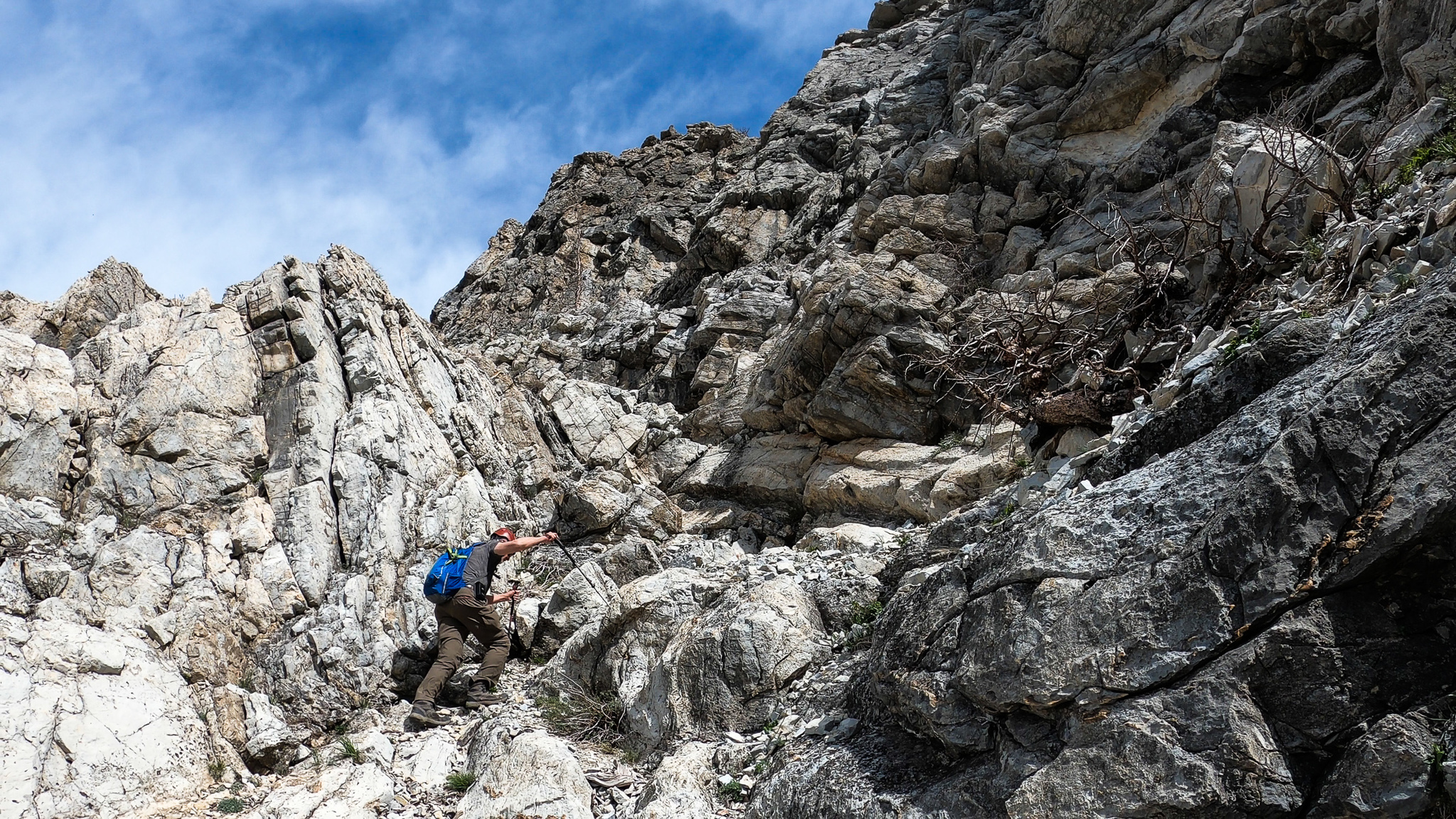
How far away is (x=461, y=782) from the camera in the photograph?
7602 millimetres

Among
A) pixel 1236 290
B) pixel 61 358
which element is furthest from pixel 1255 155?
pixel 61 358

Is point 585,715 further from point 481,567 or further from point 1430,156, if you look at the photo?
point 1430,156

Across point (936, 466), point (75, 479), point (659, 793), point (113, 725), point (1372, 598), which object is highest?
point (75, 479)

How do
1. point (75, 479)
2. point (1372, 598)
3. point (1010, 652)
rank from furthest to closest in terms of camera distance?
point (75, 479) < point (1010, 652) < point (1372, 598)

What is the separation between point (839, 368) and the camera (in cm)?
1420

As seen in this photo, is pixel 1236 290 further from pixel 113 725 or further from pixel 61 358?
pixel 61 358

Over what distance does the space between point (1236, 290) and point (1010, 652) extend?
611 cm

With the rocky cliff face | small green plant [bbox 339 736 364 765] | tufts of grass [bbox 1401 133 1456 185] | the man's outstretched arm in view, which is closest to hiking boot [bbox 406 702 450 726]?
the rocky cliff face

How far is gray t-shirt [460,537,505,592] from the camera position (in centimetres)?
973

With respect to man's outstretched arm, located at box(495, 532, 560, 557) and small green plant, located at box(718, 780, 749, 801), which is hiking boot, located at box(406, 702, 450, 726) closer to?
man's outstretched arm, located at box(495, 532, 560, 557)

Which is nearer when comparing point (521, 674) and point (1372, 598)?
point (1372, 598)

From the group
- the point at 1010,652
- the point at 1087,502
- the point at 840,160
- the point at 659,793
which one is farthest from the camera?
the point at 840,160

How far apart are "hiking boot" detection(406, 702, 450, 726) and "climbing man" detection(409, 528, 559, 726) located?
65mm

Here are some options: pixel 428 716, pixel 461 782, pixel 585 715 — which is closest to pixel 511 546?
pixel 428 716
